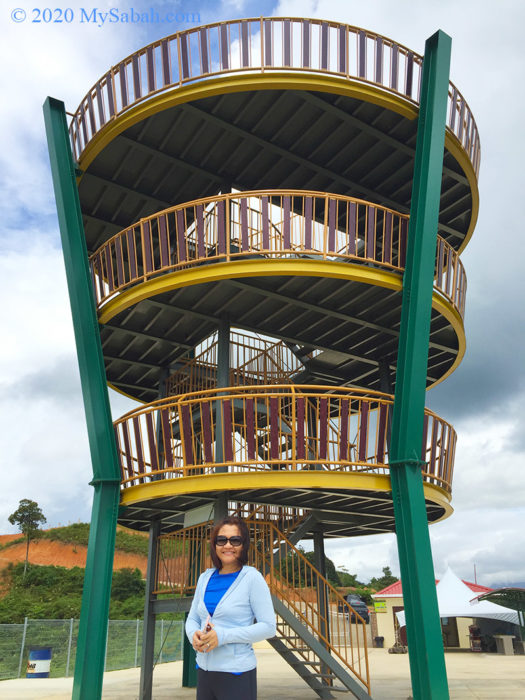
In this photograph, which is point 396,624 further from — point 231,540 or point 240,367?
point 231,540

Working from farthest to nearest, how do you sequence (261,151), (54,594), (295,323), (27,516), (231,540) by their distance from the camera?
1. (27,516)
2. (54,594)
3. (295,323)
4. (261,151)
5. (231,540)

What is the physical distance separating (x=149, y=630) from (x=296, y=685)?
5493 millimetres

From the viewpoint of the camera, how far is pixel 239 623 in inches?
145

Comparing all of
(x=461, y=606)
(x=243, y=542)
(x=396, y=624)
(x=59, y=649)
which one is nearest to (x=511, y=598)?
(x=396, y=624)

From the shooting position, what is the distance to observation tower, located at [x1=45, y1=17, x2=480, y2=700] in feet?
36.6

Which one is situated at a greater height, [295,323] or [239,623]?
[295,323]

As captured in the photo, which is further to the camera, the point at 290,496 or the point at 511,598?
the point at 511,598

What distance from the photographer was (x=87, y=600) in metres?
11.3

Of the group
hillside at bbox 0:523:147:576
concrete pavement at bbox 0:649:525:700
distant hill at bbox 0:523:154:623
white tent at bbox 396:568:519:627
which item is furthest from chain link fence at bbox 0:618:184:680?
hillside at bbox 0:523:147:576

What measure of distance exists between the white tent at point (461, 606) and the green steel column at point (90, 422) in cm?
2040

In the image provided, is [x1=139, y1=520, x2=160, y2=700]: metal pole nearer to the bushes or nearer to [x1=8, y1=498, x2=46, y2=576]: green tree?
the bushes

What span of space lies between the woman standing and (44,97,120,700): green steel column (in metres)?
8.31

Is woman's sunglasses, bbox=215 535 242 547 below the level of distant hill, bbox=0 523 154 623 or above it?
below

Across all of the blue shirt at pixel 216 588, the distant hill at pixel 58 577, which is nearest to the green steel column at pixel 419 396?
the blue shirt at pixel 216 588
